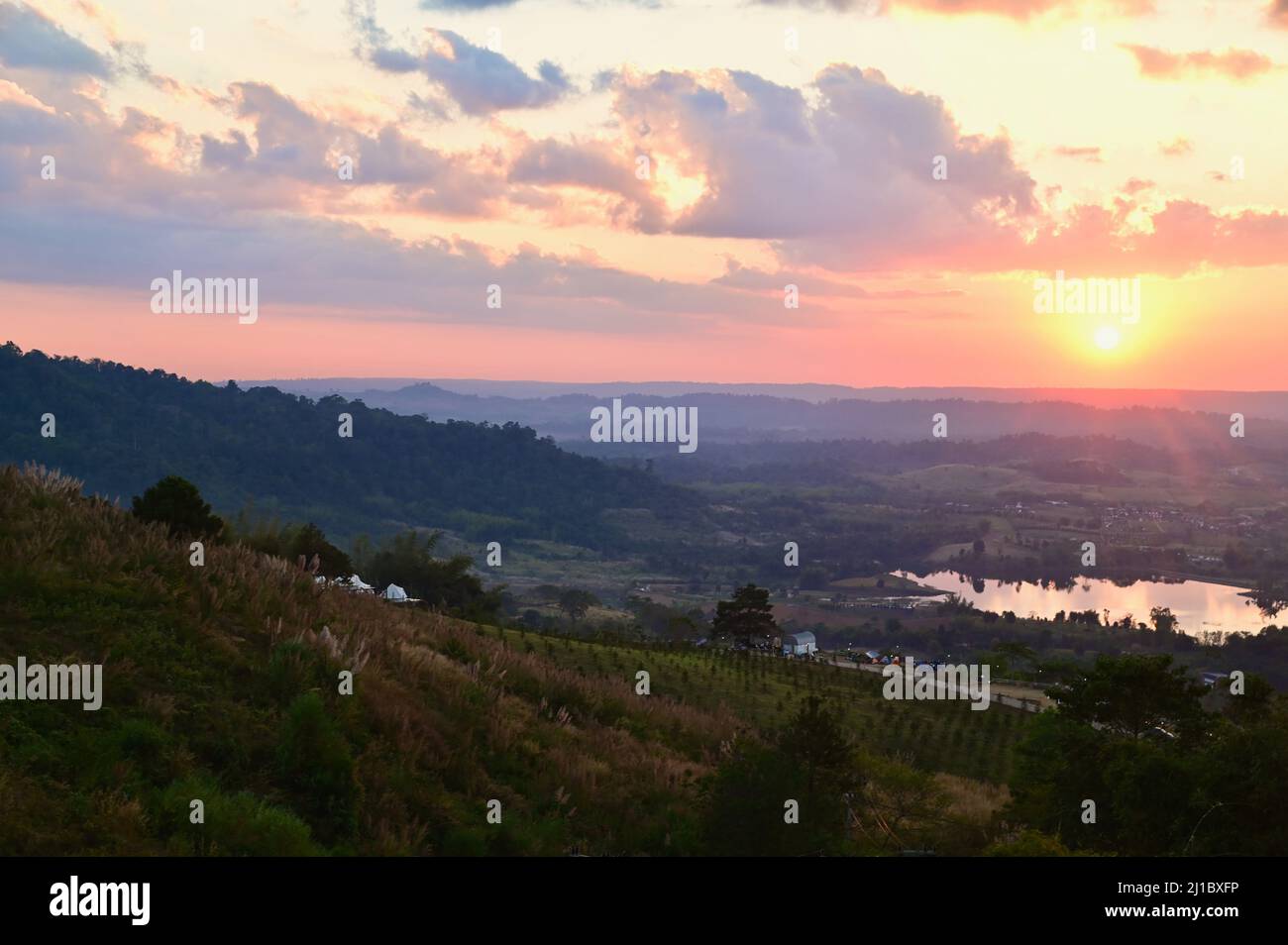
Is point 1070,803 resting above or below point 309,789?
below

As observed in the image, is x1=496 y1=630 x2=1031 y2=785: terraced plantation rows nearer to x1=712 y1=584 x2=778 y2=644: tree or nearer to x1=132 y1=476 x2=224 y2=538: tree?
x1=712 y1=584 x2=778 y2=644: tree

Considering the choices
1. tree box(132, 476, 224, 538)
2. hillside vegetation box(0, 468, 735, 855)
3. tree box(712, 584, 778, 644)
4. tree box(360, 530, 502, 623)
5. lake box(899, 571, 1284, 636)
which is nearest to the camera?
hillside vegetation box(0, 468, 735, 855)

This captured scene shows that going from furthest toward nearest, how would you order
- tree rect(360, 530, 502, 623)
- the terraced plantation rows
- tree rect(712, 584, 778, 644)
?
1. tree rect(360, 530, 502, 623)
2. tree rect(712, 584, 778, 644)
3. the terraced plantation rows

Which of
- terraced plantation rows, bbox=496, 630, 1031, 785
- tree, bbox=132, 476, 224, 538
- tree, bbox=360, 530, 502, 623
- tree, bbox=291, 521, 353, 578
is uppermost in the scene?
tree, bbox=132, 476, 224, 538

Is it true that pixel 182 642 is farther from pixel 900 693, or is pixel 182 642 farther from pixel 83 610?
pixel 900 693

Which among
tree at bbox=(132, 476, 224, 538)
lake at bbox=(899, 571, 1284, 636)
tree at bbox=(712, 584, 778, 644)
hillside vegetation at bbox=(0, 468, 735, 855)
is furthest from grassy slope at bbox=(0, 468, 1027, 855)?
lake at bbox=(899, 571, 1284, 636)

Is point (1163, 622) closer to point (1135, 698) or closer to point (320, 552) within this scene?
point (320, 552)
